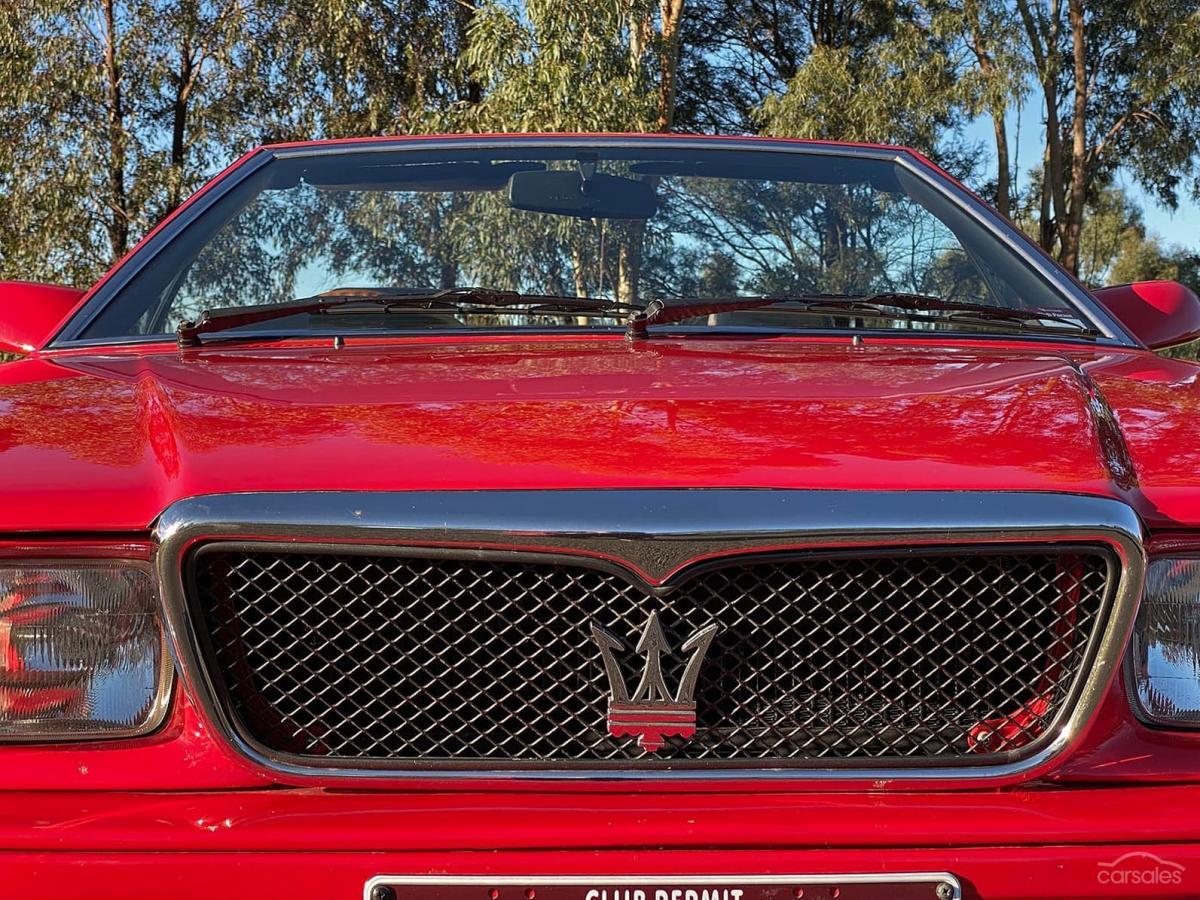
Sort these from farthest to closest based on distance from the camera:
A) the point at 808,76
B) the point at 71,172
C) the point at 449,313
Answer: the point at 808,76 → the point at 71,172 → the point at 449,313

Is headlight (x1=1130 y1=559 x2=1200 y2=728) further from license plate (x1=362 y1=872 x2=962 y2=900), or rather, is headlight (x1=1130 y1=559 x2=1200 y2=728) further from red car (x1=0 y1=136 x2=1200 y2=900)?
license plate (x1=362 y1=872 x2=962 y2=900)

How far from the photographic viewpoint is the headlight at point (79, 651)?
162 centimetres

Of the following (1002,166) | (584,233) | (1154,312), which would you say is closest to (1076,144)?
(1002,166)

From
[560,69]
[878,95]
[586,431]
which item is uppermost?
[878,95]

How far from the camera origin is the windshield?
2.82 metres

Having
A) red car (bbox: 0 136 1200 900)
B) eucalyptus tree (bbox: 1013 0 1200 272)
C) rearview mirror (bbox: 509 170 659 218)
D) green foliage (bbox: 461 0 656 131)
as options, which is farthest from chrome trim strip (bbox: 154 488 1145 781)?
eucalyptus tree (bbox: 1013 0 1200 272)

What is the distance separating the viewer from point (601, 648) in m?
1.57

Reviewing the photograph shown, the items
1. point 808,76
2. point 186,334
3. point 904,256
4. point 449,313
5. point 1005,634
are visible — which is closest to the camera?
point 1005,634

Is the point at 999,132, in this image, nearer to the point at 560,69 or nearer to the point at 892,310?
the point at 560,69

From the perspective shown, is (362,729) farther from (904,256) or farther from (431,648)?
(904,256)

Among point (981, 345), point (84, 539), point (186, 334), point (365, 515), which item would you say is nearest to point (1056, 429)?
point (981, 345)

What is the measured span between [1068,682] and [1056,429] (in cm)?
31

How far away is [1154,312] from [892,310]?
707 mm

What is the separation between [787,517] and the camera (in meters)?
1.55
